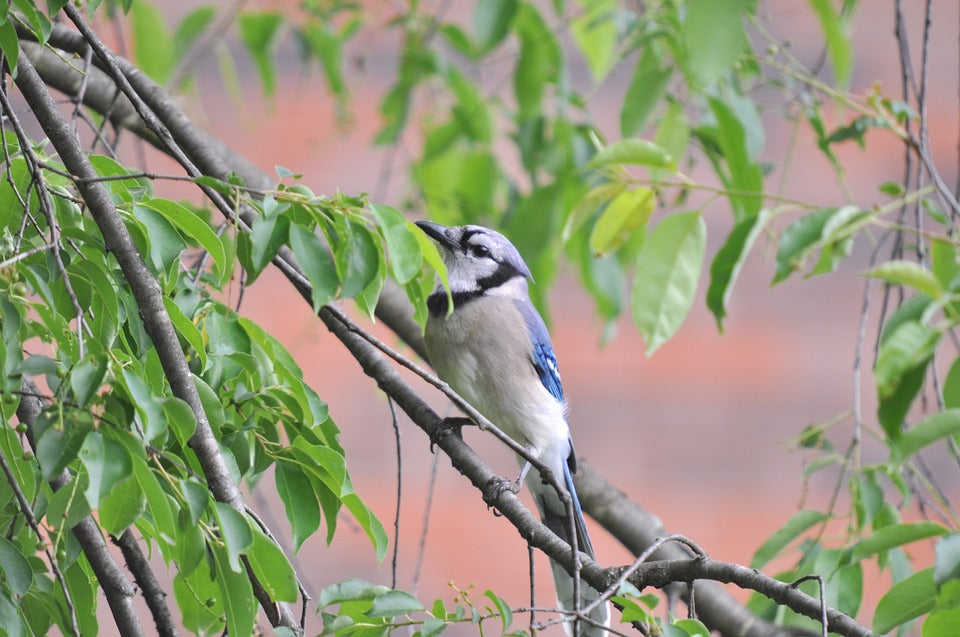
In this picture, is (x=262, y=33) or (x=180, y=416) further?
(x=262, y=33)

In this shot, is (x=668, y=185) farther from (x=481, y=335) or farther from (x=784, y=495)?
(x=784, y=495)

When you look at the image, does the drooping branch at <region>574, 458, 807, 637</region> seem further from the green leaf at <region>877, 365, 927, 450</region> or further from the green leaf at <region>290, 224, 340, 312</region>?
the green leaf at <region>290, 224, 340, 312</region>

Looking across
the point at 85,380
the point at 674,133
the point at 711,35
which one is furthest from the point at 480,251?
the point at 85,380

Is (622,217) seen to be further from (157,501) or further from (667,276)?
(157,501)

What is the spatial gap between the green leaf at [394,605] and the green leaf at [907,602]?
1.30 ft

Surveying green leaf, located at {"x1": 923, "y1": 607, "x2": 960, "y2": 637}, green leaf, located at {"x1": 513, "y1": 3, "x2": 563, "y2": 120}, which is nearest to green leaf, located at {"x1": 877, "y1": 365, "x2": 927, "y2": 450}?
green leaf, located at {"x1": 923, "y1": 607, "x2": 960, "y2": 637}

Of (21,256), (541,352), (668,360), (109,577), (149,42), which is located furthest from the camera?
(668,360)

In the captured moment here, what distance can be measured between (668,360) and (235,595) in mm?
2314

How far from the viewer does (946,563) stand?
87 centimetres

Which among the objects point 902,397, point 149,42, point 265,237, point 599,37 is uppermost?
point 599,37

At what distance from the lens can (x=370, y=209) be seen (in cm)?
93

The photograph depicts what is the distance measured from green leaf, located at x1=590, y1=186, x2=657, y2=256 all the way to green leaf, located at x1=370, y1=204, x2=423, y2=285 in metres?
0.51

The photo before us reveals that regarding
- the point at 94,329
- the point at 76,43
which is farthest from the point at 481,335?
the point at 94,329

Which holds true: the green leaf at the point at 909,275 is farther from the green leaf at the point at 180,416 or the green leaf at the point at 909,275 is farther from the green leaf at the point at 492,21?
the green leaf at the point at 492,21
